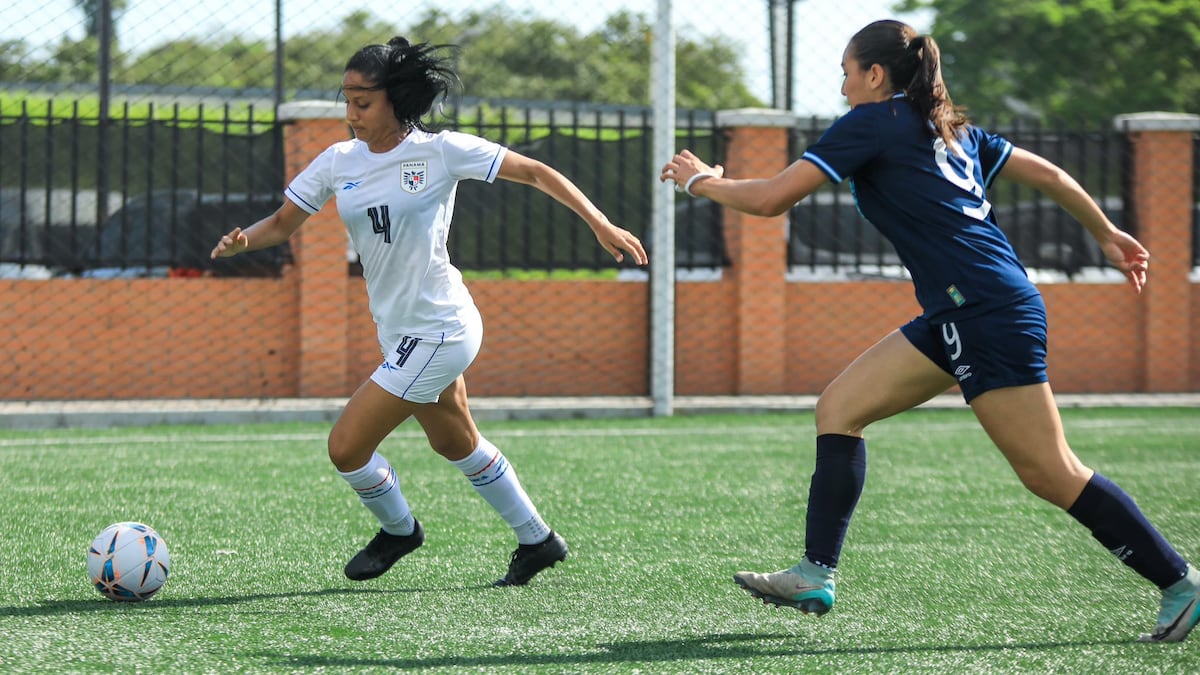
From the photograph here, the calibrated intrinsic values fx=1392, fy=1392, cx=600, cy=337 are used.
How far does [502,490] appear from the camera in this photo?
501cm

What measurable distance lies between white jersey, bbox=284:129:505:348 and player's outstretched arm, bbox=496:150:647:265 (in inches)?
2.5

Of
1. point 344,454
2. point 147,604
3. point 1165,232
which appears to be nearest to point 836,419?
point 344,454

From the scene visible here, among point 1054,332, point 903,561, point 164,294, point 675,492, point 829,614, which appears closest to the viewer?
point 829,614

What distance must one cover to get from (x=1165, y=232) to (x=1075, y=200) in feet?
30.3

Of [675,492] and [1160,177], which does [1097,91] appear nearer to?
[1160,177]

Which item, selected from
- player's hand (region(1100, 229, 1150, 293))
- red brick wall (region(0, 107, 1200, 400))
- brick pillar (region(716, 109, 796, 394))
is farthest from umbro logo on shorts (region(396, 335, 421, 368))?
brick pillar (region(716, 109, 796, 394))

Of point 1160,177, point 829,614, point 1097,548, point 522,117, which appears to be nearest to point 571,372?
point 522,117

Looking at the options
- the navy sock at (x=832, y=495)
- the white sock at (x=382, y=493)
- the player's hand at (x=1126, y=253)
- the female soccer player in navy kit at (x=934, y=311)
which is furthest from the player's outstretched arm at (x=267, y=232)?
the player's hand at (x=1126, y=253)

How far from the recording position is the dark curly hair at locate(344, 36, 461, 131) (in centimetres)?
467

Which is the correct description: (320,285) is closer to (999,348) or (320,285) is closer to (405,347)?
(405,347)

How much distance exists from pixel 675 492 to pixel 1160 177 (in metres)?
7.65

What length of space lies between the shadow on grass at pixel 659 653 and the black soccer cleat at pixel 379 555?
102cm

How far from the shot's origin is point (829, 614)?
450 cm

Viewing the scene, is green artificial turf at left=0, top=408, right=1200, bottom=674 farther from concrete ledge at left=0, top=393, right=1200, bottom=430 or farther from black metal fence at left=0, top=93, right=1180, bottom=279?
black metal fence at left=0, top=93, right=1180, bottom=279
